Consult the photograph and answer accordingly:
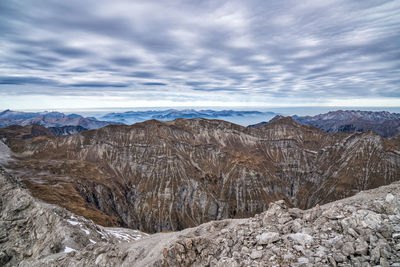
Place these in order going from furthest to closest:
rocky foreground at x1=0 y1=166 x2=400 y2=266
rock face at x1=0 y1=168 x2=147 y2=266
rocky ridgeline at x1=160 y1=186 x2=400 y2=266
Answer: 1. rock face at x1=0 y1=168 x2=147 y2=266
2. rocky foreground at x1=0 y1=166 x2=400 y2=266
3. rocky ridgeline at x1=160 y1=186 x2=400 y2=266

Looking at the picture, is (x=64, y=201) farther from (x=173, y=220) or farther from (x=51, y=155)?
(x=51, y=155)

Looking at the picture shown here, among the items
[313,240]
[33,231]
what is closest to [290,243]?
[313,240]

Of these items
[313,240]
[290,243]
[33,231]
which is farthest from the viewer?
[33,231]

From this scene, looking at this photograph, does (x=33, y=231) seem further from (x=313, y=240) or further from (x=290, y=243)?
(x=313, y=240)

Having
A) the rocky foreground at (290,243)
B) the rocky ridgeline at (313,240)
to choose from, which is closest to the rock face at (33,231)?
the rocky foreground at (290,243)

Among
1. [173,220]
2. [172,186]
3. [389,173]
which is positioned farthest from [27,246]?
[389,173]

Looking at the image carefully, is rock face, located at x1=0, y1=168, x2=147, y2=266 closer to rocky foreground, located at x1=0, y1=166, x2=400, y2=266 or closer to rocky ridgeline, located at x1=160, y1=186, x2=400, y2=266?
rocky foreground, located at x1=0, y1=166, x2=400, y2=266

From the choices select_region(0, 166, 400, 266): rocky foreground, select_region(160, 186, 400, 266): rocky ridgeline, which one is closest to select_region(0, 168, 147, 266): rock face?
select_region(0, 166, 400, 266): rocky foreground

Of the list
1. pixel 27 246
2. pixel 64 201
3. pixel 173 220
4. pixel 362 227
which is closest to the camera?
pixel 362 227

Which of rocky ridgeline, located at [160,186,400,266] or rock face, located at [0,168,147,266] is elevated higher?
rocky ridgeline, located at [160,186,400,266]

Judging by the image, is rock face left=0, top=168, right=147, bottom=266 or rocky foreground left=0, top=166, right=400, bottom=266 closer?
rocky foreground left=0, top=166, right=400, bottom=266

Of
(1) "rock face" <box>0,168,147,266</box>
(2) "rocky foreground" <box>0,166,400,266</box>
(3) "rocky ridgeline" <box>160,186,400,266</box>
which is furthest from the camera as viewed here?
(1) "rock face" <box>0,168,147,266</box>
